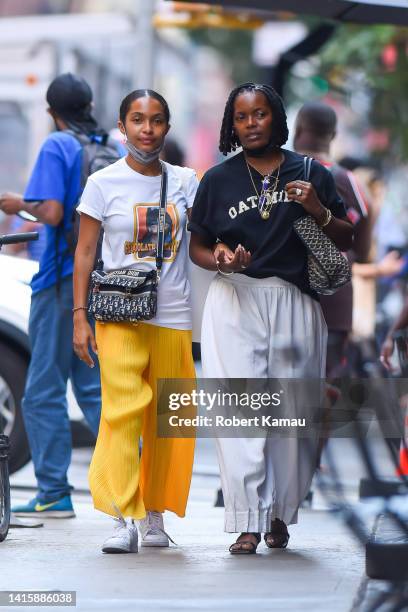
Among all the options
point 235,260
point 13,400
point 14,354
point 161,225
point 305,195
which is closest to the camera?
point 235,260

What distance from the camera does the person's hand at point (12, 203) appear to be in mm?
7551

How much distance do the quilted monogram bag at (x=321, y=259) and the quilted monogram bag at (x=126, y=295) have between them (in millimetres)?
623

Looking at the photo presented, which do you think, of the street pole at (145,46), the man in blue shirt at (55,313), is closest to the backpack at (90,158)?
the man in blue shirt at (55,313)

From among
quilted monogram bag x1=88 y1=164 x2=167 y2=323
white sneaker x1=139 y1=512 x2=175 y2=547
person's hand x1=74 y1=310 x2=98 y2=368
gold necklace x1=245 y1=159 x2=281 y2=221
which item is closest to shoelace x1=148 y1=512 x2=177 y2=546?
white sneaker x1=139 y1=512 x2=175 y2=547

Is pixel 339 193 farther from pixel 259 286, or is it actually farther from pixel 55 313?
pixel 259 286

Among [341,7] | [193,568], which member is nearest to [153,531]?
[193,568]

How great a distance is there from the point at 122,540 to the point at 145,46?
10532 mm

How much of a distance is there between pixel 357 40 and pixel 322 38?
14.3 m

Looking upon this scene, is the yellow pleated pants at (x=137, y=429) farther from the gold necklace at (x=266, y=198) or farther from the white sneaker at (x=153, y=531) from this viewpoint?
the gold necklace at (x=266, y=198)

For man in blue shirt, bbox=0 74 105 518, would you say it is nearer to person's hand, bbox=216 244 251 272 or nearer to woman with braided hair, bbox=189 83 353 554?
woman with braided hair, bbox=189 83 353 554

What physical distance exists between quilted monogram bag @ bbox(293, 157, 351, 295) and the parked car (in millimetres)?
2819

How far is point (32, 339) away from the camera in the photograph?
302 inches

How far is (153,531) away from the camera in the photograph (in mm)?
6762

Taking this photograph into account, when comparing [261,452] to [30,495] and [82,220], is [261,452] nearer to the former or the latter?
[82,220]
